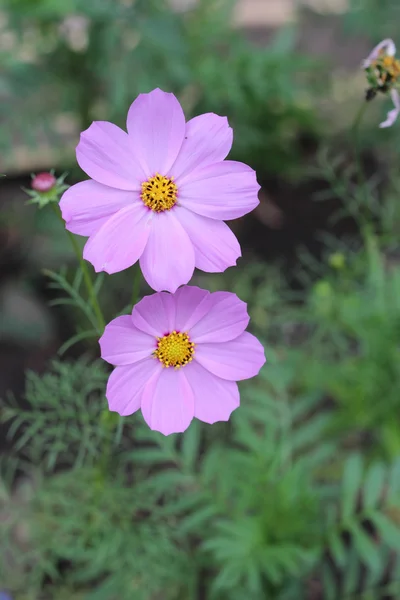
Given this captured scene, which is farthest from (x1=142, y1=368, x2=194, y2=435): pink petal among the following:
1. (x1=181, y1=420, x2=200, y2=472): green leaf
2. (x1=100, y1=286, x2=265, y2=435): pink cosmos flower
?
(x1=181, y1=420, x2=200, y2=472): green leaf

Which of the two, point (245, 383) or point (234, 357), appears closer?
point (234, 357)

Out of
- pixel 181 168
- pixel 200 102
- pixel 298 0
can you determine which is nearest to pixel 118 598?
pixel 181 168

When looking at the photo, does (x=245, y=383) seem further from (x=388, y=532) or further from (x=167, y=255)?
(x=167, y=255)

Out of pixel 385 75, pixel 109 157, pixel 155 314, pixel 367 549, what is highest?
pixel 385 75

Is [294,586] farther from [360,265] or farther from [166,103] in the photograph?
[166,103]

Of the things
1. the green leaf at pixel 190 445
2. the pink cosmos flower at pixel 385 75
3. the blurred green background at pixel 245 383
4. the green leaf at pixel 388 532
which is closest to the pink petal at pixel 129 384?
the blurred green background at pixel 245 383

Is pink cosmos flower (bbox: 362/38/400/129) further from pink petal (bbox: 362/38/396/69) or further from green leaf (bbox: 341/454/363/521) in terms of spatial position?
green leaf (bbox: 341/454/363/521)

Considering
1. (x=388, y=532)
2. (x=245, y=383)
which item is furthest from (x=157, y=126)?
(x=245, y=383)
